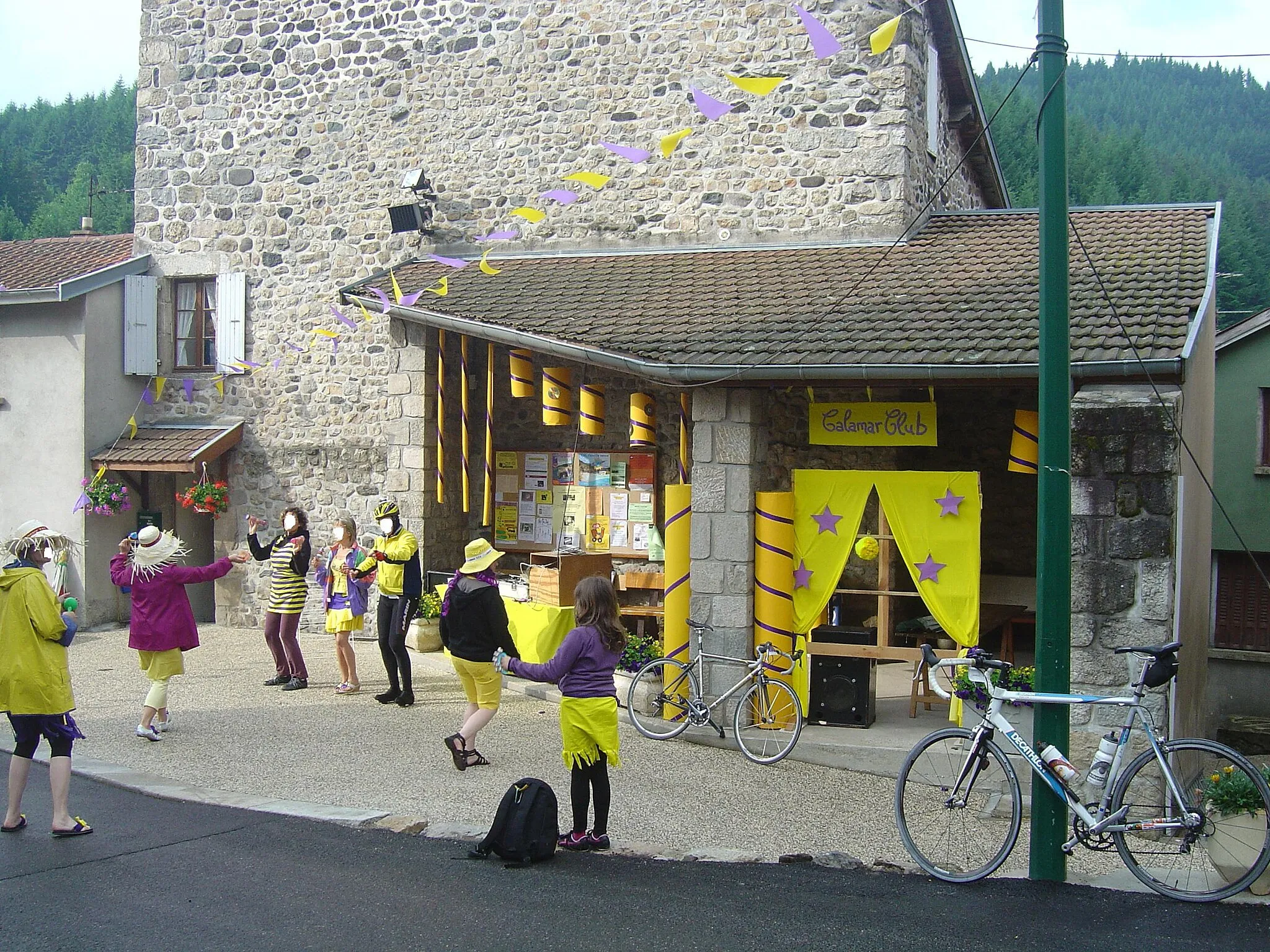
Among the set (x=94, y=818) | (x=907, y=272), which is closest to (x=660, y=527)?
(x=907, y=272)

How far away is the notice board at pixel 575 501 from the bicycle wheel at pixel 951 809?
6.38 m

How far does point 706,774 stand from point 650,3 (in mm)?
7798

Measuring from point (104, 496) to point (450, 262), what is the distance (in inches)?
185

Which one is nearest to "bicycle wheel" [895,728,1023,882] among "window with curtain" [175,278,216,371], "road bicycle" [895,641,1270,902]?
"road bicycle" [895,641,1270,902]

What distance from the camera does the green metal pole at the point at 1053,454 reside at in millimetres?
5246

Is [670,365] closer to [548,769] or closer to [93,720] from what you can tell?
[548,769]

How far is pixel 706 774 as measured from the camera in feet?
24.7

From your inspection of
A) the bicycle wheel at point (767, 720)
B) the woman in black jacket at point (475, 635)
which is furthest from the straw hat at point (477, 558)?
the bicycle wheel at point (767, 720)

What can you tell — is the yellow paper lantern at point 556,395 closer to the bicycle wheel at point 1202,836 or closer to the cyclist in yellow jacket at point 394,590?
the cyclist in yellow jacket at point 394,590

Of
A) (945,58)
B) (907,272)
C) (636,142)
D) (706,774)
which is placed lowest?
(706,774)

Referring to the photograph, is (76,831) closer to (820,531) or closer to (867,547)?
(820,531)

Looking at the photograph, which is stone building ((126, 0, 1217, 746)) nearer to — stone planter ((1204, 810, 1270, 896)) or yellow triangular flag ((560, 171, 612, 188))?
yellow triangular flag ((560, 171, 612, 188))

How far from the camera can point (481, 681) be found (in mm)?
7348

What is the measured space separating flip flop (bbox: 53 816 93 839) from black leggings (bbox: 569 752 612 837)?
7.98ft
